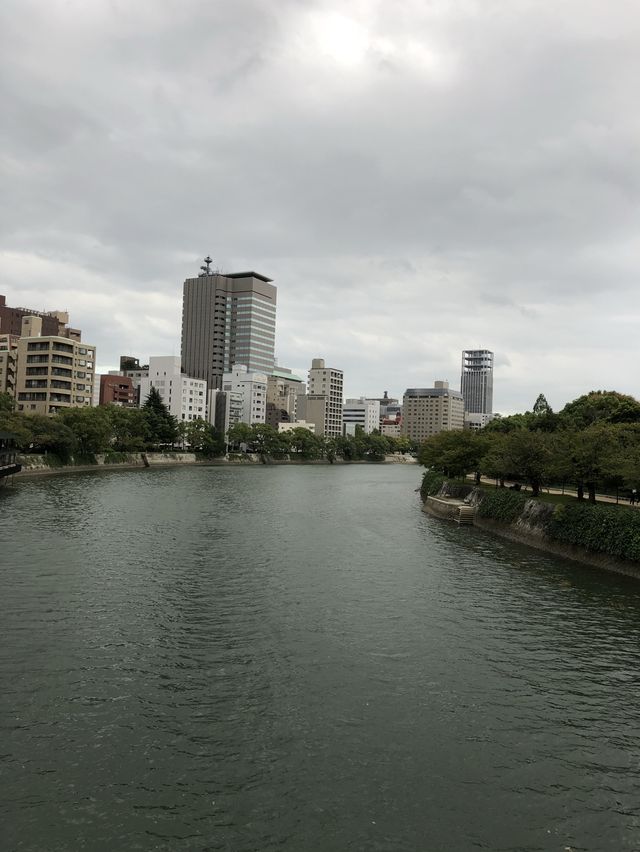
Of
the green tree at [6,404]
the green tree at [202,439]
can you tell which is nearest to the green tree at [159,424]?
the green tree at [202,439]

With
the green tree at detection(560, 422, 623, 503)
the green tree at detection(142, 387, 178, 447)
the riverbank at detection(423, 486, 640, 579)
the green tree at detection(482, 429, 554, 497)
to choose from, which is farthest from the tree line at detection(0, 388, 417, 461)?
the green tree at detection(560, 422, 623, 503)

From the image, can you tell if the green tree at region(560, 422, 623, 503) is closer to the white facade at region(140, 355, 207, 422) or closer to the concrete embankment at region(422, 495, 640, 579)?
the concrete embankment at region(422, 495, 640, 579)

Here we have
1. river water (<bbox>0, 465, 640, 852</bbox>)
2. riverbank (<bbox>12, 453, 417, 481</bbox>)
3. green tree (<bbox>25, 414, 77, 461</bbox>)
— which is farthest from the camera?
green tree (<bbox>25, 414, 77, 461</bbox>)

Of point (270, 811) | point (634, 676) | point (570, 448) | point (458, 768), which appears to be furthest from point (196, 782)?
point (570, 448)

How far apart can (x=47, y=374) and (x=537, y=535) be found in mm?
111078

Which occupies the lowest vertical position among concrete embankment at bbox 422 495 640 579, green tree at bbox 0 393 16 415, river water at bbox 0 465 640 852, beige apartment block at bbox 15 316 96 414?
river water at bbox 0 465 640 852

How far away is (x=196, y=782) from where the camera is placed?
517 inches

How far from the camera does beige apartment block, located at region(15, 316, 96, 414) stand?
12606 centimetres

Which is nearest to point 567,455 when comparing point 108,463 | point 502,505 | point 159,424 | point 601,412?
point 502,505

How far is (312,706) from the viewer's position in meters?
16.8

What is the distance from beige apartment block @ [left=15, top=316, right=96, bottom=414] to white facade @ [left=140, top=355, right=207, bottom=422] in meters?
43.2

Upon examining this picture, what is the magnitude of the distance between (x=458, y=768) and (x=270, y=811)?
462 cm

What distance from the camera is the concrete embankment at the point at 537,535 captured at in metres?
35.7

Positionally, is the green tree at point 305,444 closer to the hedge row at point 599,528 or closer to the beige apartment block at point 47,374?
the beige apartment block at point 47,374
